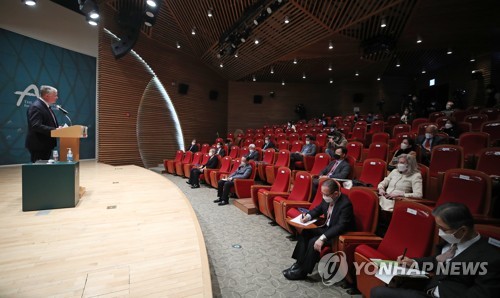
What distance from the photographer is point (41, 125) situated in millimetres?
2557

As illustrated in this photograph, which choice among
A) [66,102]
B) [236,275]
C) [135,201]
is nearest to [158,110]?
[66,102]

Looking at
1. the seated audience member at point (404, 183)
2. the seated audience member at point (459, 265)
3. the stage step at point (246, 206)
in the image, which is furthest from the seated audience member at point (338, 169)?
the seated audience member at point (459, 265)

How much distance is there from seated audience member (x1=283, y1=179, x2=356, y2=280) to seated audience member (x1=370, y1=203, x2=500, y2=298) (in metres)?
0.64

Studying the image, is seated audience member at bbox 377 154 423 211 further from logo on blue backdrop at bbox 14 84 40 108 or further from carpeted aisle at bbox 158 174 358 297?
logo on blue backdrop at bbox 14 84 40 108

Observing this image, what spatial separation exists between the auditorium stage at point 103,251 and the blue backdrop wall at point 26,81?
4509mm

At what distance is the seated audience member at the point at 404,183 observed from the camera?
2617mm

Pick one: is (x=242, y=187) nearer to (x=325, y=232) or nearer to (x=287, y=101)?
(x=325, y=232)

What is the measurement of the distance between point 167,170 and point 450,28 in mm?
8549

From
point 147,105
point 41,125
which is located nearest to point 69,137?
point 41,125

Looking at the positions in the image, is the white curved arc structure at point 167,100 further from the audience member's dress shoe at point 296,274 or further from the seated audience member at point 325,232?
the audience member's dress shoe at point 296,274

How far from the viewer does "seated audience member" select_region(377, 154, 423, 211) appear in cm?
262

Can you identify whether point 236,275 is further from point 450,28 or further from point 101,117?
point 450,28

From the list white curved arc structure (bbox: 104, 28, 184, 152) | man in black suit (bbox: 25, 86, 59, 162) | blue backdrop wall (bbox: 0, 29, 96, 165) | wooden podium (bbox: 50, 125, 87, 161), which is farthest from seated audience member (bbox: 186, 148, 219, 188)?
blue backdrop wall (bbox: 0, 29, 96, 165)

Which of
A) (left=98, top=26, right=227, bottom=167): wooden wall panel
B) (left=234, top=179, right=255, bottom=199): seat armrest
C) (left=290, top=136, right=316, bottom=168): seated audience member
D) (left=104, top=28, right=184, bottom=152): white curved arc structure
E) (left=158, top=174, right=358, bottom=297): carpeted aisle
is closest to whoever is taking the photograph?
(left=158, top=174, right=358, bottom=297): carpeted aisle
